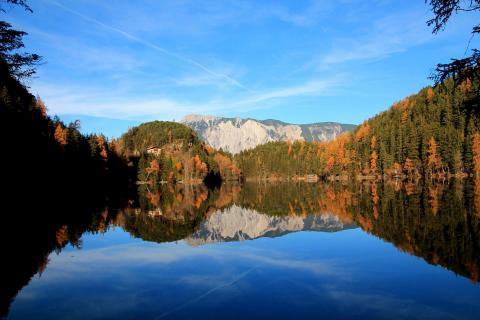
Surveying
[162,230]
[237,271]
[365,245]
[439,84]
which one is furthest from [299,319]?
[162,230]

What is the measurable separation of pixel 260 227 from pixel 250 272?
44.1 ft

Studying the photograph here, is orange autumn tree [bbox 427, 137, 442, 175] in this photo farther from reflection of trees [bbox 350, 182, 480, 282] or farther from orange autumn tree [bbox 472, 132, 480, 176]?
reflection of trees [bbox 350, 182, 480, 282]

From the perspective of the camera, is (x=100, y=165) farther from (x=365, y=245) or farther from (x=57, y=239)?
(x=365, y=245)

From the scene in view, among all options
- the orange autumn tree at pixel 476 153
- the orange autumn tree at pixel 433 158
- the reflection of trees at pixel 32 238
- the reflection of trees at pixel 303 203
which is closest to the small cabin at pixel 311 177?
the orange autumn tree at pixel 433 158

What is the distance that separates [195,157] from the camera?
171500 mm

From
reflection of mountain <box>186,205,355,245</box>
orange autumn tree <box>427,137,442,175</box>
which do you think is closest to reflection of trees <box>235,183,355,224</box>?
reflection of mountain <box>186,205,355,245</box>

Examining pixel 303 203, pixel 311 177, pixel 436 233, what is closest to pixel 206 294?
pixel 436 233

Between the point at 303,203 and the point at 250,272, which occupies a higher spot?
the point at 303,203

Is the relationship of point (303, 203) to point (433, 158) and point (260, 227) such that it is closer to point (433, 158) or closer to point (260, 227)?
point (260, 227)

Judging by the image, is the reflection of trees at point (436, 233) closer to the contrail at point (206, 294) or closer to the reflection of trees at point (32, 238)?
the contrail at point (206, 294)

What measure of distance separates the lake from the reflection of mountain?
22 cm

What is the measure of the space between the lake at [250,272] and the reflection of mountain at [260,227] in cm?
22

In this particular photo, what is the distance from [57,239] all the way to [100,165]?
82.0m

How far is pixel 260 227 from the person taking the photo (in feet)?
89.1
